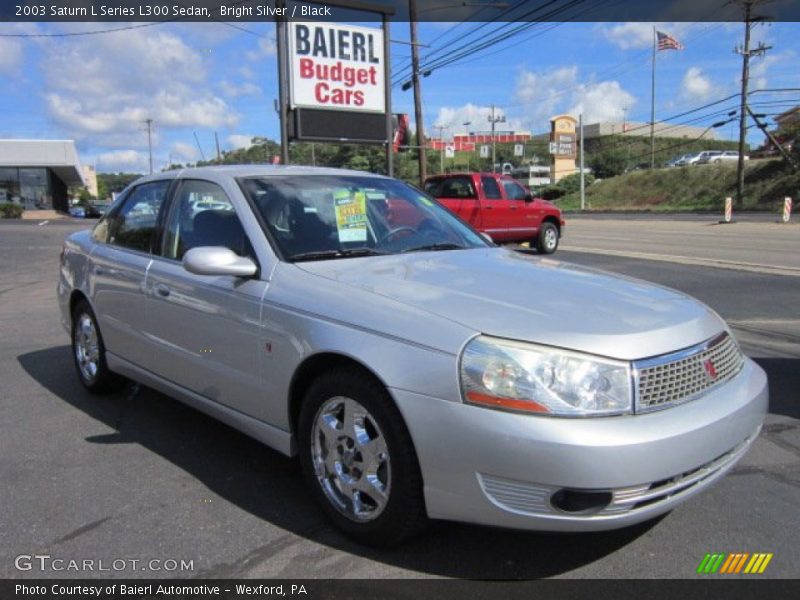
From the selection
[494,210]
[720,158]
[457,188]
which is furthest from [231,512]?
[720,158]

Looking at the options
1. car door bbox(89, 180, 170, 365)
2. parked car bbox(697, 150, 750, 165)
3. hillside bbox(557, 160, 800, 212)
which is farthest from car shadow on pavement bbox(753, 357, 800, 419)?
parked car bbox(697, 150, 750, 165)

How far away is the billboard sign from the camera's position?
616 inches

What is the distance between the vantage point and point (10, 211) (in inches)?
1665

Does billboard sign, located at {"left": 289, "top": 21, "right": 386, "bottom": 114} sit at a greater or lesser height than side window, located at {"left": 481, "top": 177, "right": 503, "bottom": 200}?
greater

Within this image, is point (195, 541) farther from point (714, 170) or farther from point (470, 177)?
point (714, 170)

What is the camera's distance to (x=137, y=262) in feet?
14.5

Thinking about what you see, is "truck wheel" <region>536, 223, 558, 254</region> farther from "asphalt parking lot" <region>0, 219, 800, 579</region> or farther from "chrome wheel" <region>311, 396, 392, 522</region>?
"chrome wheel" <region>311, 396, 392, 522</region>

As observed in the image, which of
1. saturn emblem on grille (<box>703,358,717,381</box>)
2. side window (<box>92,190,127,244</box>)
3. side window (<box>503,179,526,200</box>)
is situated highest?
side window (<box>503,179,526,200</box>)

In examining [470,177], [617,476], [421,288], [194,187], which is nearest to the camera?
[617,476]

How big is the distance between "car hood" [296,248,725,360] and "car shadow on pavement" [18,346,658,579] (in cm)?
95

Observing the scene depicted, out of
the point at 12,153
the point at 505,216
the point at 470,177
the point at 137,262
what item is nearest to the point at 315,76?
the point at 470,177

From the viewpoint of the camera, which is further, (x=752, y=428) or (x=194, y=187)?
(x=194, y=187)

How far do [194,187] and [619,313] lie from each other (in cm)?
265

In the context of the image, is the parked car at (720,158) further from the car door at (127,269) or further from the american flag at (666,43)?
the car door at (127,269)
